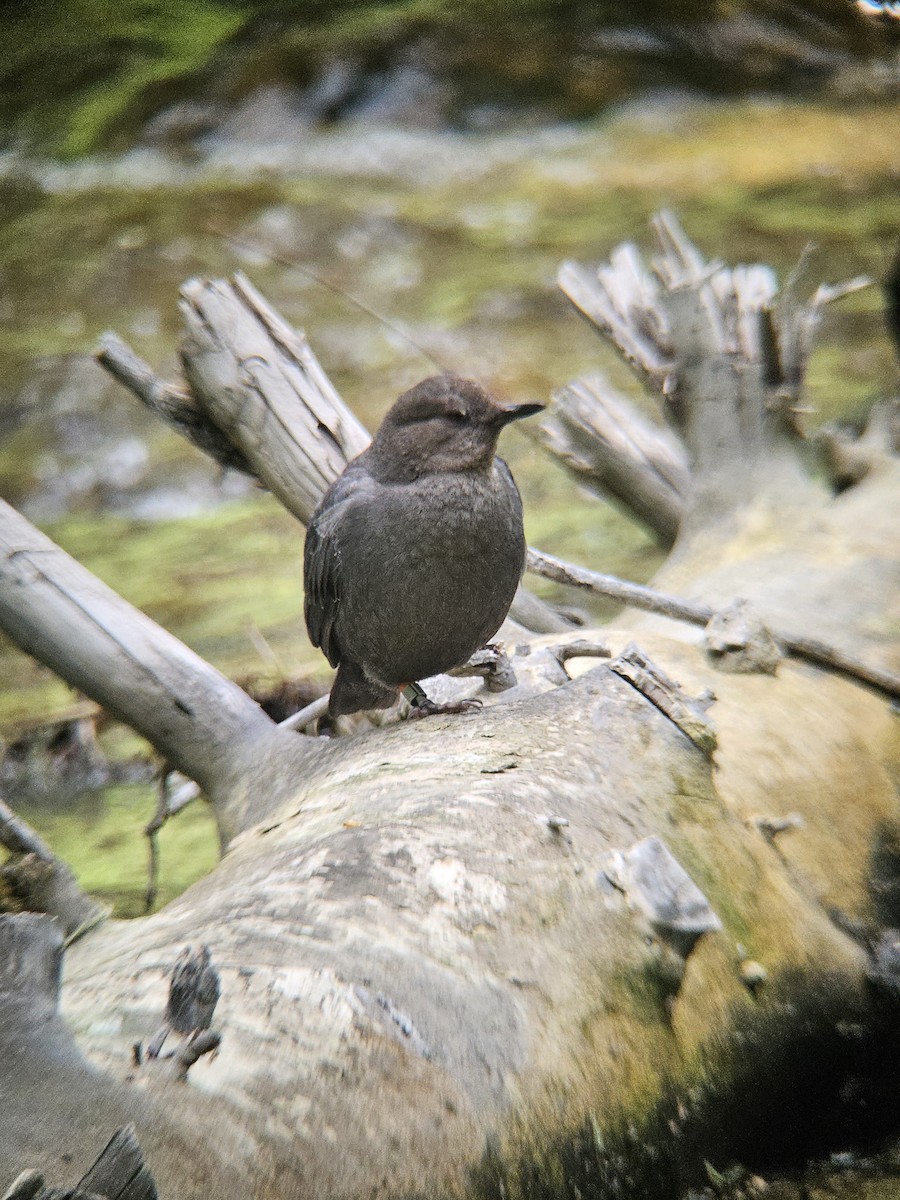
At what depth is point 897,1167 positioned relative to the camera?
5.50 feet

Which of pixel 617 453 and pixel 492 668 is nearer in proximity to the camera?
pixel 492 668

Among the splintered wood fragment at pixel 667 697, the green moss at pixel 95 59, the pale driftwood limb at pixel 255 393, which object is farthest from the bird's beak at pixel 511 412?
the green moss at pixel 95 59

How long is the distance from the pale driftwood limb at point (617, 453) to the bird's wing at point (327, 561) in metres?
1.59

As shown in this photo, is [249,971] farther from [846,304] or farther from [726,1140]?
[846,304]

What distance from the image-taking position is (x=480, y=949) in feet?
4.74

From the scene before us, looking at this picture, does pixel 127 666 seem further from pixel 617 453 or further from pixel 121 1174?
pixel 617 453


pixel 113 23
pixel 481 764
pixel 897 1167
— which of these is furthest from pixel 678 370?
pixel 113 23

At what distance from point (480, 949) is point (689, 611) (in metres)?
1.43

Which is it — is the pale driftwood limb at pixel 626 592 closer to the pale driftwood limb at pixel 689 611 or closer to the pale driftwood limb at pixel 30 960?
the pale driftwood limb at pixel 689 611

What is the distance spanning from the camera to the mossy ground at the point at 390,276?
522 centimetres

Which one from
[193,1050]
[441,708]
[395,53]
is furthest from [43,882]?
[395,53]

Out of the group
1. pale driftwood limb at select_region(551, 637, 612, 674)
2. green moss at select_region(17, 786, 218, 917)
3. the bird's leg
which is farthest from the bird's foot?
green moss at select_region(17, 786, 218, 917)

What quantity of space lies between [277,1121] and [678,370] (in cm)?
290

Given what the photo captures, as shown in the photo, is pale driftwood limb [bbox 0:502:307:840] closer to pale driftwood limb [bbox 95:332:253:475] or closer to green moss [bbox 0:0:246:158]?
pale driftwood limb [bbox 95:332:253:475]
